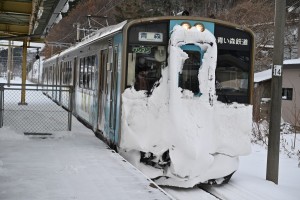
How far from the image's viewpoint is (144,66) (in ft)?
25.5

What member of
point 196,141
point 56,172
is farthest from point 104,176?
point 196,141

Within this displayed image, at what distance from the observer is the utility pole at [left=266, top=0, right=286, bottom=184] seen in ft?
25.9

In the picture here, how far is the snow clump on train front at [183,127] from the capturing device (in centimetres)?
731

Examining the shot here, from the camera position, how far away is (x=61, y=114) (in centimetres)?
1501

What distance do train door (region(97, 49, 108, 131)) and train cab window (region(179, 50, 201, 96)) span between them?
95.8 inches

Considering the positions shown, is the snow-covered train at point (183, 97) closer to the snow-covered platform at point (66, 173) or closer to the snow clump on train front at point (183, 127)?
the snow clump on train front at point (183, 127)

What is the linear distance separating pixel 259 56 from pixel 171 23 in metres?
20.8

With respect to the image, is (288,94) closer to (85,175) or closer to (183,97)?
(183,97)

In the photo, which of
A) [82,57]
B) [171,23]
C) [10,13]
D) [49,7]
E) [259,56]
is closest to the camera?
[171,23]

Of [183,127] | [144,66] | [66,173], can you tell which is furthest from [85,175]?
[144,66]

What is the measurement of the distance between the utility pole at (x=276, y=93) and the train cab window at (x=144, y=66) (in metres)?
2.00

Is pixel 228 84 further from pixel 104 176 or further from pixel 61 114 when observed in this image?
pixel 61 114

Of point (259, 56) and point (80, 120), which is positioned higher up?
point (259, 56)

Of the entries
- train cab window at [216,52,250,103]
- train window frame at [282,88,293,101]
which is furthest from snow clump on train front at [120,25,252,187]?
train window frame at [282,88,293,101]
